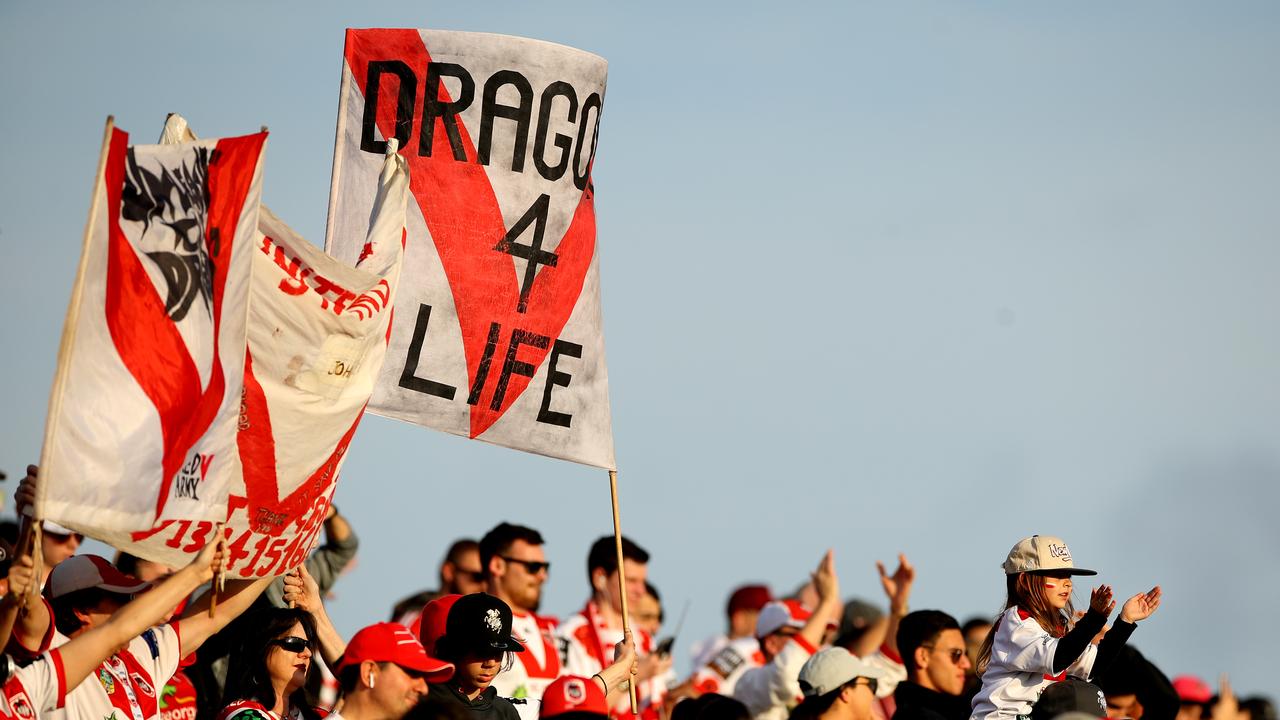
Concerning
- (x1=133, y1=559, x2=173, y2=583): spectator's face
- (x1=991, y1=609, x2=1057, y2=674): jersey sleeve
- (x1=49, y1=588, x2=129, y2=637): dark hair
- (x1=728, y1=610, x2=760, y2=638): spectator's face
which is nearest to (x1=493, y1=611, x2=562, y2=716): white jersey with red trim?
(x1=133, y1=559, x2=173, y2=583): spectator's face

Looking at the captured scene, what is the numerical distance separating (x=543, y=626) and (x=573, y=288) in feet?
7.73

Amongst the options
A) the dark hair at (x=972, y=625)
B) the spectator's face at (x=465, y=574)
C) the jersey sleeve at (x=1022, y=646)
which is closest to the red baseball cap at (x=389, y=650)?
the jersey sleeve at (x=1022, y=646)

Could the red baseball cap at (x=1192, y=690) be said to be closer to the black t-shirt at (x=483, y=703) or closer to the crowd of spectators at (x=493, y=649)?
the crowd of spectators at (x=493, y=649)

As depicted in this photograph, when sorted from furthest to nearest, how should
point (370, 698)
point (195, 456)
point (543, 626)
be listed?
1. point (543, 626)
2. point (370, 698)
3. point (195, 456)

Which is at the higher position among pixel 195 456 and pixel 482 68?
pixel 482 68

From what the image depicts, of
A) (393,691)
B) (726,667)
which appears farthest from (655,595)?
(393,691)

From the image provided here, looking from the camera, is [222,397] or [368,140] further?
[368,140]

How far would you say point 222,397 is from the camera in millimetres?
5926

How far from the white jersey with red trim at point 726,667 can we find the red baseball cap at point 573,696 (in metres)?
4.78

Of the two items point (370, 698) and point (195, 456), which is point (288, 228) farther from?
point (370, 698)

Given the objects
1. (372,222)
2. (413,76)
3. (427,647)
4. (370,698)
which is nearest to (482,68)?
(413,76)

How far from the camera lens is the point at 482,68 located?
879 cm

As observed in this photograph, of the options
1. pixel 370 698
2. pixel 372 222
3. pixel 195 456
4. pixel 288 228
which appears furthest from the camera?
pixel 372 222

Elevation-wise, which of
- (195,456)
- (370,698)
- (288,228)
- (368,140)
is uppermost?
(368,140)
